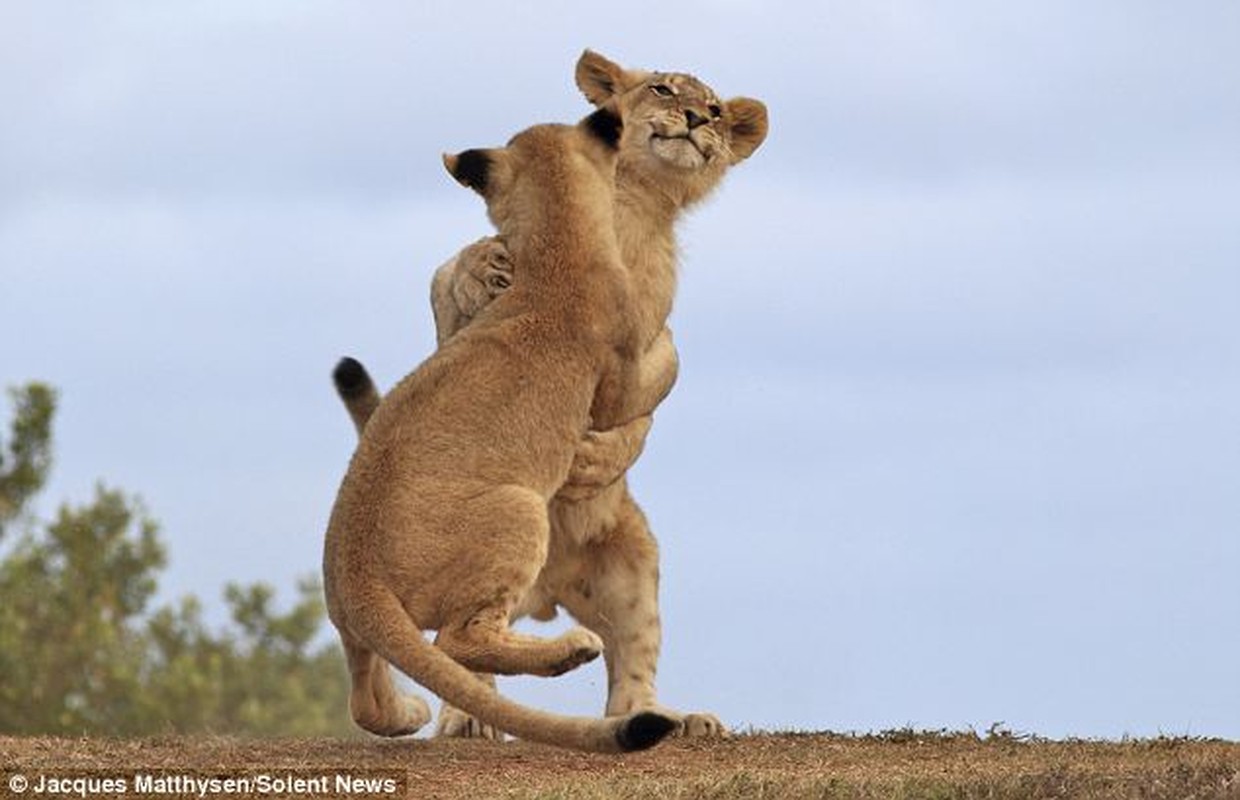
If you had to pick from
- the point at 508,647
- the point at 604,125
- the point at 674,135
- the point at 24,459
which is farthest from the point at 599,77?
the point at 24,459

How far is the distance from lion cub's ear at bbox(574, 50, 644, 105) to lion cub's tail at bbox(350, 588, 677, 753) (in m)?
2.98

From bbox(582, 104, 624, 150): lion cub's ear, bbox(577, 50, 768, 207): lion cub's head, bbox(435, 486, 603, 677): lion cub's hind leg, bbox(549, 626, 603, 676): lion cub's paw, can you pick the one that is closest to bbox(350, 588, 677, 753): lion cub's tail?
bbox(435, 486, 603, 677): lion cub's hind leg

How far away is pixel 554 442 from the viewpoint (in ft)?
26.2

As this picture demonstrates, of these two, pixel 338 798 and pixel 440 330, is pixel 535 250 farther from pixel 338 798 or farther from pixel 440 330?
Answer: pixel 338 798

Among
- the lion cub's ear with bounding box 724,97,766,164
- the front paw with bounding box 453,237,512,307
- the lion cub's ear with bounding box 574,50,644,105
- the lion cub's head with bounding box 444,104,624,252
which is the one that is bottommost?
the front paw with bounding box 453,237,512,307

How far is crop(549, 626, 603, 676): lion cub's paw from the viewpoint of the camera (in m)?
7.42

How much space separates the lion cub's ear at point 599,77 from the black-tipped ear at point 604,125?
1221 millimetres

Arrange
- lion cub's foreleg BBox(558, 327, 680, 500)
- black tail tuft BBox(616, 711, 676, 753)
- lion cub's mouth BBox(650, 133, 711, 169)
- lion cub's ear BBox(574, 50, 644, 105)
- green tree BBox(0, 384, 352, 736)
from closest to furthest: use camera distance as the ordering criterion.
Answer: black tail tuft BBox(616, 711, 676, 753) → lion cub's foreleg BBox(558, 327, 680, 500) → lion cub's mouth BBox(650, 133, 711, 169) → lion cub's ear BBox(574, 50, 644, 105) → green tree BBox(0, 384, 352, 736)

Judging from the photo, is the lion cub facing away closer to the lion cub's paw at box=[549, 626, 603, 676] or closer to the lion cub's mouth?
the lion cub's paw at box=[549, 626, 603, 676]

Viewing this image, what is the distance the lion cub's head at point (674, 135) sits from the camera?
30.7ft

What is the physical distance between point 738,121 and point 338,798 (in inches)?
151

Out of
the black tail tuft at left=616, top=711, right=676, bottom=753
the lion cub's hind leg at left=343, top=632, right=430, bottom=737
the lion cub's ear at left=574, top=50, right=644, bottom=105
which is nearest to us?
the black tail tuft at left=616, top=711, right=676, bottom=753

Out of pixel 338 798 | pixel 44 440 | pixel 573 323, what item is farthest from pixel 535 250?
pixel 44 440

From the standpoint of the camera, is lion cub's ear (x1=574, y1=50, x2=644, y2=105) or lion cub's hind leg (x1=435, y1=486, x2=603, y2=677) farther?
lion cub's ear (x1=574, y1=50, x2=644, y2=105)
